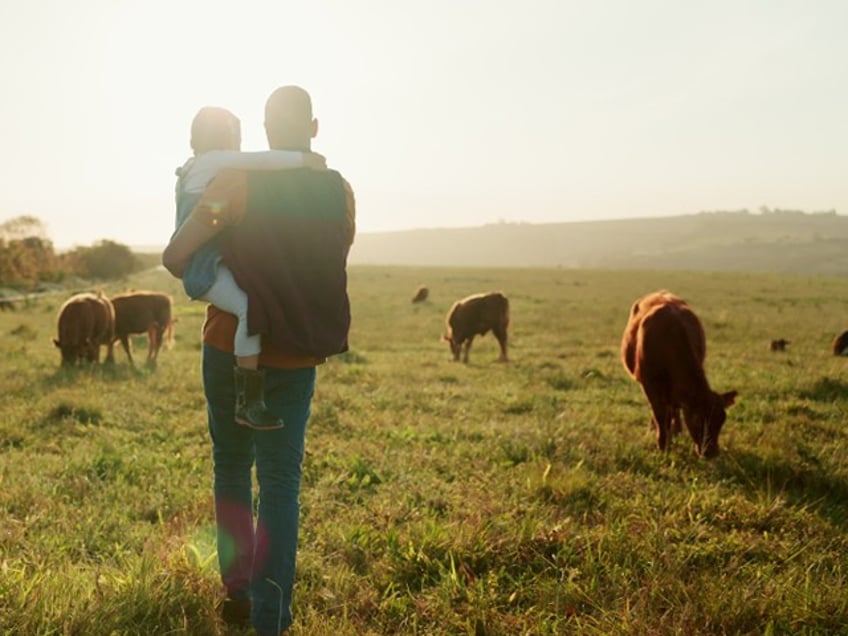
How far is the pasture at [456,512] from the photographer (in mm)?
2973

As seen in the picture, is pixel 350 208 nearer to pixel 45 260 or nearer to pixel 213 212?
pixel 213 212

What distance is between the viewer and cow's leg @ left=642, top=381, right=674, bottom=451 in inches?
249

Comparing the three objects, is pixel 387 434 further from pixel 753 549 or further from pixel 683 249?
pixel 683 249

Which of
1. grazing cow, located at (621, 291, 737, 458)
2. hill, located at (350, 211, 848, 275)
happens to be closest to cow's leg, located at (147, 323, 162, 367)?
grazing cow, located at (621, 291, 737, 458)

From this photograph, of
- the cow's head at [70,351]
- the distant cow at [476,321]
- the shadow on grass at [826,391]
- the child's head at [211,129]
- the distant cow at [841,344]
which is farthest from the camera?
the distant cow at [476,321]

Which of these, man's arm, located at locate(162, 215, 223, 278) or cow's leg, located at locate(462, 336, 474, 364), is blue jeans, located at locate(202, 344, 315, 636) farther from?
cow's leg, located at locate(462, 336, 474, 364)

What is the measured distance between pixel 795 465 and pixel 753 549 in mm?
2139

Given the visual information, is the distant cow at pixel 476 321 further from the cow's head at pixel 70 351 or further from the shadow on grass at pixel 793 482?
the shadow on grass at pixel 793 482

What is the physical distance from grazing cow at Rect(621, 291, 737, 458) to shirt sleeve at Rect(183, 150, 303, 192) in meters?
4.82

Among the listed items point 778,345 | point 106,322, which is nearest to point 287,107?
point 106,322

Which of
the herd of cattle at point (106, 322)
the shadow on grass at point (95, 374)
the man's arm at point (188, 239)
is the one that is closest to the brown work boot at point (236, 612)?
the man's arm at point (188, 239)

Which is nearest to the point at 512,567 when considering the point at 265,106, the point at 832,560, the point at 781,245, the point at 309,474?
the point at 832,560

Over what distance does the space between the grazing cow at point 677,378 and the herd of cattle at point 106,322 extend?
31.0ft

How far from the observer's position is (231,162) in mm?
2680
